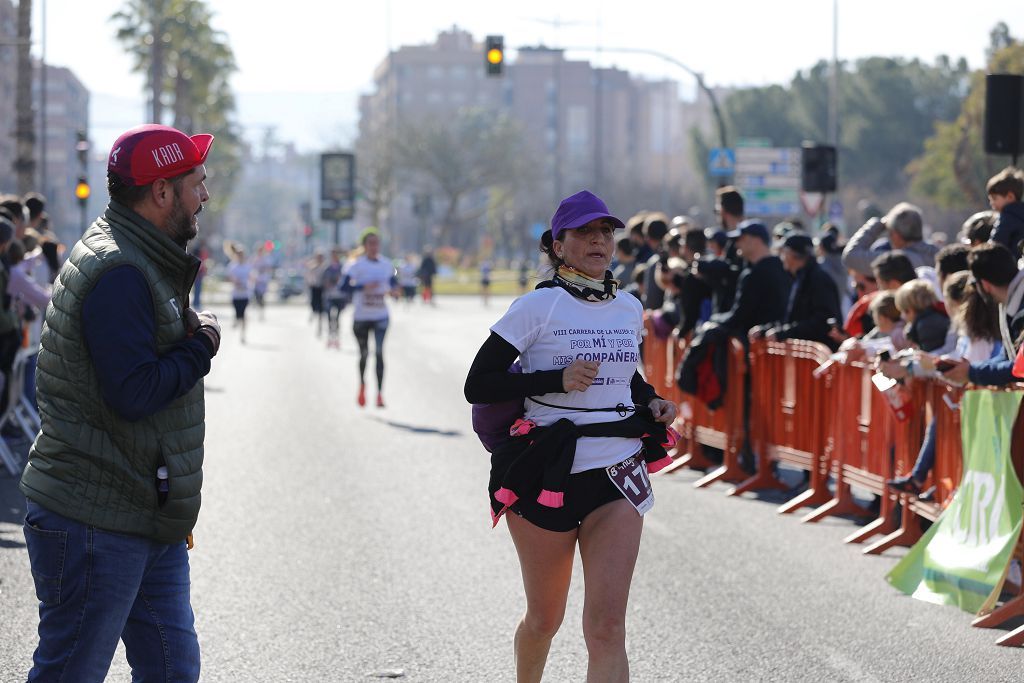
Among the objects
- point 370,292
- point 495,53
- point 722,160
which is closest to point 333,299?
point 495,53

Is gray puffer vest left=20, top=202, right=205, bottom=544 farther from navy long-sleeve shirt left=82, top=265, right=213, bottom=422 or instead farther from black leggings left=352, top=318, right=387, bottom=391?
black leggings left=352, top=318, right=387, bottom=391

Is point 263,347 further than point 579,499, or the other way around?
point 263,347

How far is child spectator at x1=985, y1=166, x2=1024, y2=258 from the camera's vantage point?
945 cm

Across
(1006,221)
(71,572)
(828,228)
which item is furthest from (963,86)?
(71,572)

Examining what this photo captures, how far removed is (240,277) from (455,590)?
79.6 ft

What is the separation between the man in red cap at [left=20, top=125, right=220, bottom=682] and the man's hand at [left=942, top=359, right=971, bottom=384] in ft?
15.4

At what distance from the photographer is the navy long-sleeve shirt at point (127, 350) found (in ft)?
12.9

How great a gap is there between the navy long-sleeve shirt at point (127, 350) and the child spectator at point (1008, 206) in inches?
260

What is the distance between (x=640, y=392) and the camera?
5262 millimetres

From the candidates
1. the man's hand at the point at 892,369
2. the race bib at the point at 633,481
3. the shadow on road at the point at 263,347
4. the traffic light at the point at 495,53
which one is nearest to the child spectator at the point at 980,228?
the man's hand at the point at 892,369

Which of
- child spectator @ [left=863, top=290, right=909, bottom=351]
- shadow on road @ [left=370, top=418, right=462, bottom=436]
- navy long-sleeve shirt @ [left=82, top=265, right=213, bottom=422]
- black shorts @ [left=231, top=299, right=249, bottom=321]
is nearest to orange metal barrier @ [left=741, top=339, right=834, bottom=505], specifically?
child spectator @ [left=863, top=290, right=909, bottom=351]

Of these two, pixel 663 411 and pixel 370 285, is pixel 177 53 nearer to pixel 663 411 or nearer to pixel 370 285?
pixel 370 285

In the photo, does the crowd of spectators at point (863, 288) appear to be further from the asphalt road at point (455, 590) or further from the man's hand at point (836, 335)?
the asphalt road at point (455, 590)

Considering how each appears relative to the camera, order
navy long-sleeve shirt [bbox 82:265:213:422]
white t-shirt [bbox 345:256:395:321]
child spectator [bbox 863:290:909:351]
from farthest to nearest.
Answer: white t-shirt [bbox 345:256:395:321] → child spectator [bbox 863:290:909:351] → navy long-sleeve shirt [bbox 82:265:213:422]
